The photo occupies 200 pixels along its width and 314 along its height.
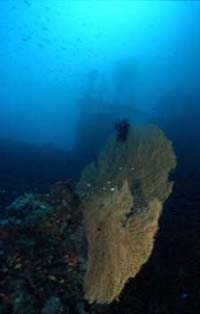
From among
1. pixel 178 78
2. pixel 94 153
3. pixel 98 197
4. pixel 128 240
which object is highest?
pixel 178 78

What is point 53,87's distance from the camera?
124250 millimetres

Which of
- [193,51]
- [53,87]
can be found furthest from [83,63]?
[193,51]

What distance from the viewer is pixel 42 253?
540cm

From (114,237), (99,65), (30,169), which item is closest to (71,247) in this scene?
(114,237)

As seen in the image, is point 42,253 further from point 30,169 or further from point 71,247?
point 30,169

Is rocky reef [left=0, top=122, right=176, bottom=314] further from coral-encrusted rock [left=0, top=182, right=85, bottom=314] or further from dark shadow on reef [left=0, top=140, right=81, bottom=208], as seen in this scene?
dark shadow on reef [left=0, top=140, right=81, bottom=208]

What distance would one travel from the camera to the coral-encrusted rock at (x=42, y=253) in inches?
199

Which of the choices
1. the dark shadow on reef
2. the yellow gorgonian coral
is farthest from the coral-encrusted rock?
the dark shadow on reef

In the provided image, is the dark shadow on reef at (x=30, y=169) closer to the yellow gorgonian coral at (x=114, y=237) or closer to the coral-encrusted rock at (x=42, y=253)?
the coral-encrusted rock at (x=42, y=253)

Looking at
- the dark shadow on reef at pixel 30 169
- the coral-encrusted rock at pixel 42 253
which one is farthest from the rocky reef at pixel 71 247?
the dark shadow on reef at pixel 30 169

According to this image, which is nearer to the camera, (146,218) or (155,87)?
(146,218)

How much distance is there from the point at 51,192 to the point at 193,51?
63136 mm

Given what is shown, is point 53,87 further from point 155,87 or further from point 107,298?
point 107,298

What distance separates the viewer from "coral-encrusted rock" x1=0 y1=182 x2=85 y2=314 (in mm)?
5062
